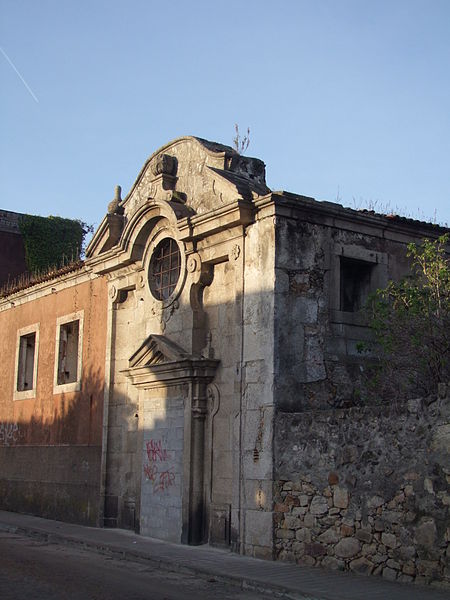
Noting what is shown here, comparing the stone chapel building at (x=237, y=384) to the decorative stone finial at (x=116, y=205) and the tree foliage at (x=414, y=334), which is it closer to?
the decorative stone finial at (x=116, y=205)

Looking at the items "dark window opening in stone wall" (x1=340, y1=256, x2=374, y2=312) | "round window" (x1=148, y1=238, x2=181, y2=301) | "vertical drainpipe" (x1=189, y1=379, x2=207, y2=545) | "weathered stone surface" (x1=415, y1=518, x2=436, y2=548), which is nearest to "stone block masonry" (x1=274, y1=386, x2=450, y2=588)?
"weathered stone surface" (x1=415, y1=518, x2=436, y2=548)

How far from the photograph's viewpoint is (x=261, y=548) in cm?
1125

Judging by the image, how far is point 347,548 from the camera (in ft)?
32.9

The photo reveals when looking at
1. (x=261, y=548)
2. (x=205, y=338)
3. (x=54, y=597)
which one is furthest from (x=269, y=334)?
(x=54, y=597)

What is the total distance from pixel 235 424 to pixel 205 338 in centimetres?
178

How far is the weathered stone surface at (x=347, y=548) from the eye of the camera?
9.92 meters

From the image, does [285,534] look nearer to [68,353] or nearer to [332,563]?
[332,563]

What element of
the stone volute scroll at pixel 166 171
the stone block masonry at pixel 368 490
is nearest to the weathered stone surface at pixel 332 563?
the stone block masonry at pixel 368 490

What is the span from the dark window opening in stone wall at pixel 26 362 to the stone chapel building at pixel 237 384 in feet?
8.89

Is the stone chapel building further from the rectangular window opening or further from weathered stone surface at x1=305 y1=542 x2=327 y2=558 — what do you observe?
the rectangular window opening

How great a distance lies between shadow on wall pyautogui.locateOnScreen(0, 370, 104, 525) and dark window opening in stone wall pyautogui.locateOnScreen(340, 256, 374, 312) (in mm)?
5563

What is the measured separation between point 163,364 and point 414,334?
14.9 feet

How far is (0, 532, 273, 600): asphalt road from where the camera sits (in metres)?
8.57

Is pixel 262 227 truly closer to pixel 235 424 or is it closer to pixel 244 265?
pixel 244 265
